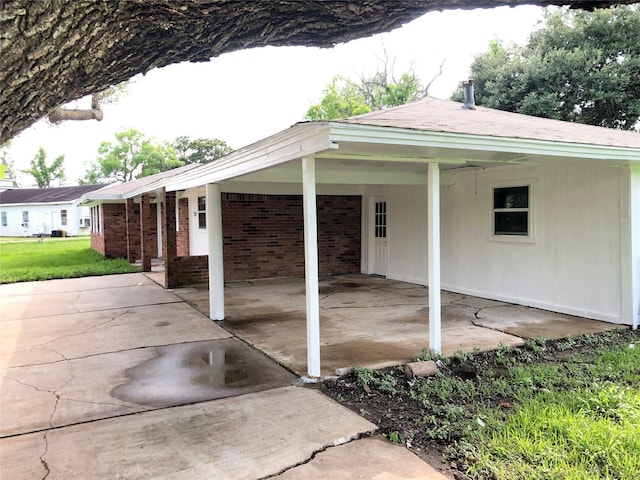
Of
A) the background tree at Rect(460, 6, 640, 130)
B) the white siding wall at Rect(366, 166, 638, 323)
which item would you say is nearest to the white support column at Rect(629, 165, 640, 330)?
the white siding wall at Rect(366, 166, 638, 323)

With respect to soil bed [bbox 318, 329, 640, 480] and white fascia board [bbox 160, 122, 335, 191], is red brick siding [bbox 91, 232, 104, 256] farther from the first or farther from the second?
soil bed [bbox 318, 329, 640, 480]

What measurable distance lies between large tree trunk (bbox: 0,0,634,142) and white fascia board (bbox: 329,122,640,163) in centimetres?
159

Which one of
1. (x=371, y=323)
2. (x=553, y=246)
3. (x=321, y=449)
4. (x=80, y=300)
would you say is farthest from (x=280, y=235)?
(x=321, y=449)

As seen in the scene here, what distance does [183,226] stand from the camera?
55.3 feet

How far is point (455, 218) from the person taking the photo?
33.7ft

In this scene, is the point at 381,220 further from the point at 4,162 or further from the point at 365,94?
the point at 365,94

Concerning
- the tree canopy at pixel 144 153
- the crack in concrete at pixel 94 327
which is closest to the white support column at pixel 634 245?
the crack in concrete at pixel 94 327

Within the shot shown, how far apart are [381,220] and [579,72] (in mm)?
12187

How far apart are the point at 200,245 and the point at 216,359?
9.48 metres

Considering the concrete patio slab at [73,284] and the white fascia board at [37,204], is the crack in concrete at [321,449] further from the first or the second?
the white fascia board at [37,204]

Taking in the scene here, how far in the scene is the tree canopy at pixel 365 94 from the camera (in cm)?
3275

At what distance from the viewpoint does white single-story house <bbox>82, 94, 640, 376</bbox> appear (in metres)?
5.12

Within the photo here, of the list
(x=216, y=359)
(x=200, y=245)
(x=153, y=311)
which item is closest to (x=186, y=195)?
(x=200, y=245)

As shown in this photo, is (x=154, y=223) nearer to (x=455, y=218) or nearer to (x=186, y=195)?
(x=186, y=195)
